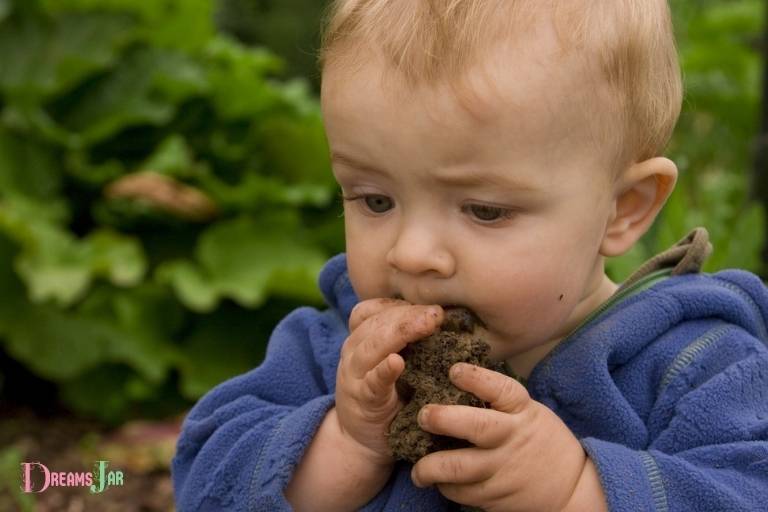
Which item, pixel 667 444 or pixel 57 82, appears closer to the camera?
pixel 667 444

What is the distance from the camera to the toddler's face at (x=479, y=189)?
1813 millimetres

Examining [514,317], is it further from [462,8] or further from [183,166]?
[183,166]

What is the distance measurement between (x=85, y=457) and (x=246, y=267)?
1106 millimetres

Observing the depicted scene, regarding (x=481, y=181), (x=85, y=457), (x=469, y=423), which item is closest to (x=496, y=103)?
(x=481, y=181)

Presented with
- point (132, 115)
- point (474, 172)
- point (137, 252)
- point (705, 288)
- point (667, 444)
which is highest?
point (474, 172)

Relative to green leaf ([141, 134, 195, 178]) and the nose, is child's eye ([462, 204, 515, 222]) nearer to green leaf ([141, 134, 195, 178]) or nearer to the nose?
the nose

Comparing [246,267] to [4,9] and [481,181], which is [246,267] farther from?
[481,181]

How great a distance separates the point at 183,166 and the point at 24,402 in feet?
4.68

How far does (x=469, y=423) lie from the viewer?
1760mm

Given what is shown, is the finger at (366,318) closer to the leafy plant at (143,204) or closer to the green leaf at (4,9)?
the leafy plant at (143,204)

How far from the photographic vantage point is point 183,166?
514 cm

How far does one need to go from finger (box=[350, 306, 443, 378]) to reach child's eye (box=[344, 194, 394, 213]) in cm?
19

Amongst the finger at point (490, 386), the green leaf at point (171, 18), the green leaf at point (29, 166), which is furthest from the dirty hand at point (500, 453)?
the green leaf at point (171, 18)

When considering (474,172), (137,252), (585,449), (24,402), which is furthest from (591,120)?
(24,402)
